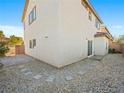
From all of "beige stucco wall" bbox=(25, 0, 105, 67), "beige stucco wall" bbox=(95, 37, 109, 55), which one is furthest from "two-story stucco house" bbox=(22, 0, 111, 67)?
"beige stucco wall" bbox=(95, 37, 109, 55)

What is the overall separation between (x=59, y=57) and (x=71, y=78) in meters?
2.43

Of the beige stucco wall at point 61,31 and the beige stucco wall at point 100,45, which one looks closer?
the beige stucco wall at point 61,31

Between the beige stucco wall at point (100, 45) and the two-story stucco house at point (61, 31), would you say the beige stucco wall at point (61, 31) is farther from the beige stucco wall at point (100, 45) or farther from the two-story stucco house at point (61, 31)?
the beige stucco wall at point (100, 45)

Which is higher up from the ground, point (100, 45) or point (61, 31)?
point (61, 31)

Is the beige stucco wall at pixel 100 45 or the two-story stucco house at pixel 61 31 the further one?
the beige stucco wall at pixel 100 45

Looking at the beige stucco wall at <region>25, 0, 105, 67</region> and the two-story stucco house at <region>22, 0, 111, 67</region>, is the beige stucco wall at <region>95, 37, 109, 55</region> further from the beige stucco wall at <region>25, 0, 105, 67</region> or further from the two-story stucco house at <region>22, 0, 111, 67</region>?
the beige stucco wall at <region>25, 0, 105, 67</region>

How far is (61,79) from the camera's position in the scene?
6609 mm

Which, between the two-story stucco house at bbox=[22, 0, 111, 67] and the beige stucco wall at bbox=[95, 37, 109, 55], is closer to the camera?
the two-story stucco house at bbox=[22, 0, 111, 67]

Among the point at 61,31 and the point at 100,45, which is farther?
the point at 100,45

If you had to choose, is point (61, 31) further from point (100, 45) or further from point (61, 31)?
point (100, 45)

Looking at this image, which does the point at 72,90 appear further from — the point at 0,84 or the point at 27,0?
the point at 27,0

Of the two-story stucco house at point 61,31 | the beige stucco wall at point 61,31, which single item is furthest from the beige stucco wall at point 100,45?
the beige stucco wall at point 61,31

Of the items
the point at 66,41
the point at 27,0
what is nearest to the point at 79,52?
the point at 66,41

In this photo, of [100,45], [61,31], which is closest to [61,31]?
[61,31]
